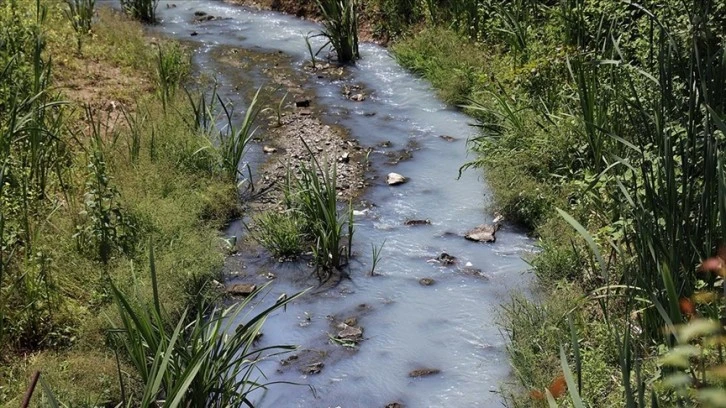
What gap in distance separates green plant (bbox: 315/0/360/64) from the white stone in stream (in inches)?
121

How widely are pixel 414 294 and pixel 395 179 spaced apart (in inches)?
61.7

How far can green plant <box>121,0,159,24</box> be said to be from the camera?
34.0 feet

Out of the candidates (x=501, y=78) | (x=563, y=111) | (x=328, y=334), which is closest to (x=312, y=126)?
(x=501, y=78)

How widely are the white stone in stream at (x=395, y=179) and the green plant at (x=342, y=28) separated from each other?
3.07 meters

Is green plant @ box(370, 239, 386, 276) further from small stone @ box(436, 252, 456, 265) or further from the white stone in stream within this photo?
the white stone in stream

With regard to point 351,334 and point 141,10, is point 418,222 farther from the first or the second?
point 141,10

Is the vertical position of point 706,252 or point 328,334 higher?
point 706,252

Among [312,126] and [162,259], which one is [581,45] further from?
[162,259]

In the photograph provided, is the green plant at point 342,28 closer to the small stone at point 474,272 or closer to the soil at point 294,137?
the soil at point 294,137

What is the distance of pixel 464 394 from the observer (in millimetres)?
3625

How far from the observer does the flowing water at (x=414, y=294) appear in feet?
12.2

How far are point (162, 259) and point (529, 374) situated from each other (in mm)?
2209

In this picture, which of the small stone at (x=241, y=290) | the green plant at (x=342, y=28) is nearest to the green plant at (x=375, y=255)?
the small stone at (x=241, y=290)

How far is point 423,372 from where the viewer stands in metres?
3.82
